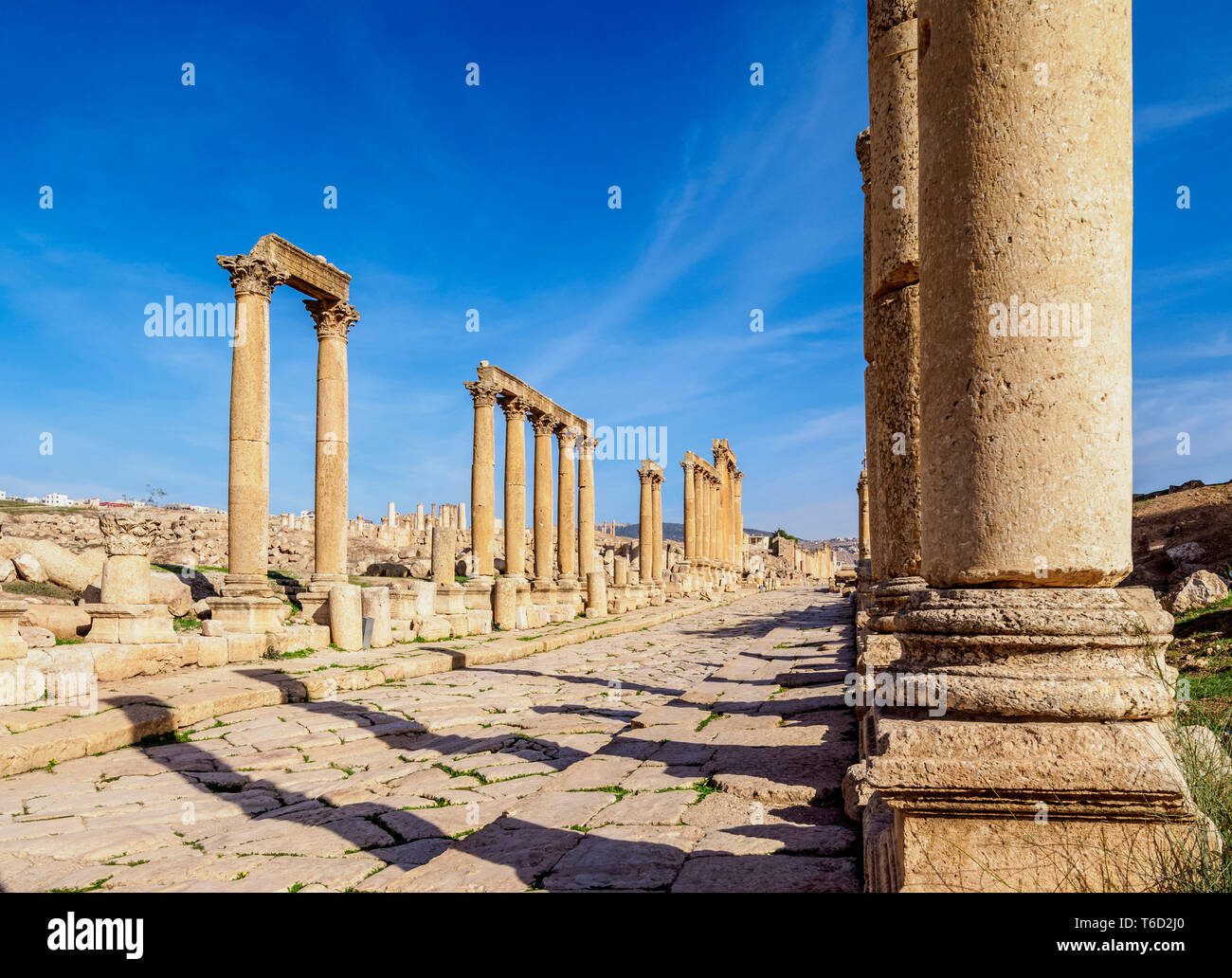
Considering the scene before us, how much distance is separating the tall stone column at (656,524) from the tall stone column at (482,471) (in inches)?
451

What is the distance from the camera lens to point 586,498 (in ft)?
90.3

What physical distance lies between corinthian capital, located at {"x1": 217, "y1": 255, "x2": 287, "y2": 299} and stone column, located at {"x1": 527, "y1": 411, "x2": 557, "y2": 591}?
1073 cm

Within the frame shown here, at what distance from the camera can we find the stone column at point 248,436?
12797mm

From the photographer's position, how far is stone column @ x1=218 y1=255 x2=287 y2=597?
42.0 feet

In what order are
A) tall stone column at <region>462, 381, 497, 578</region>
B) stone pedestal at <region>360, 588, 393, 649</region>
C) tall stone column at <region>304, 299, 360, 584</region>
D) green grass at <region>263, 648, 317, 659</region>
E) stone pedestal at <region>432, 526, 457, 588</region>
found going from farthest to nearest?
1. tall stone column at <region>462, 381, 497, 578</region>
2. stone pedestal at <region>432, 526, 457, 588</region>
3. tall stone column at <region>304, 299, 360, 584</region>
4. stone pedestal at <region>360, 588, 393, 649</region>
5. green grass at <region>263, 648, 317, 659</region>

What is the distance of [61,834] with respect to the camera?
15.1ft

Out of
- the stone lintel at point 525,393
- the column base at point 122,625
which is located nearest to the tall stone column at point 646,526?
the stone lintel at point 525,393

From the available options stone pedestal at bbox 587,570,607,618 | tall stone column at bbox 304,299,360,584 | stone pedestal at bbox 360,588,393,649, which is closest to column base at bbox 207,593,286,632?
stone pedestal at bbox 360,588,393,649

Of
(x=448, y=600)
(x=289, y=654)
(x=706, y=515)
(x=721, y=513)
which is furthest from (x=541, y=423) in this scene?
(x=721, y=513)

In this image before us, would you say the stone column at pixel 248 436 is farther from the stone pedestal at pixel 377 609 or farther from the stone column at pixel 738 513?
the stone column at pixel 738 513

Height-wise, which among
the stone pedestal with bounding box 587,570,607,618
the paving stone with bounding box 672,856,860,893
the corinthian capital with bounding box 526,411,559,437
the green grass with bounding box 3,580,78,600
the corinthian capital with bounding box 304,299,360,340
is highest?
the corinthian capital with bounding box 304,299,360,340

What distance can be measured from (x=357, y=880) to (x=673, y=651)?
11.3m

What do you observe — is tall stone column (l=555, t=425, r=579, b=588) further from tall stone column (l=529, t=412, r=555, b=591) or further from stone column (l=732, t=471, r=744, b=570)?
stone column (l=732, t=471, r=744, b=570)
